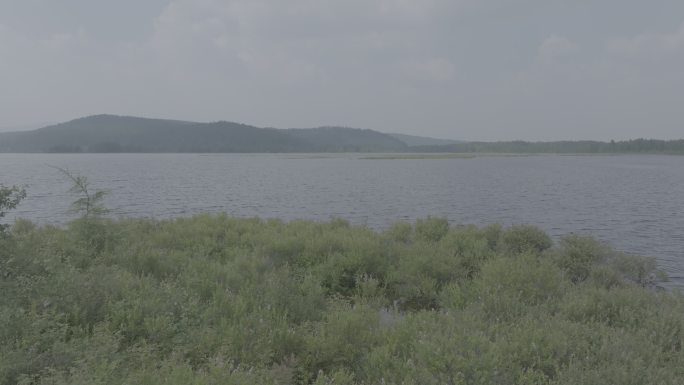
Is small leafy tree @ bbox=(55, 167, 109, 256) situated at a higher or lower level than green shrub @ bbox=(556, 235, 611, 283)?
higher

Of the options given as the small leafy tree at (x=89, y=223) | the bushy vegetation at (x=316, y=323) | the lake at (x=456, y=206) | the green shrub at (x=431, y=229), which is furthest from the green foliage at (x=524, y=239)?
the small leafy tree at (x=89, y=223)

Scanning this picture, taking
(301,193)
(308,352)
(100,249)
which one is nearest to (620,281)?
(308,352)

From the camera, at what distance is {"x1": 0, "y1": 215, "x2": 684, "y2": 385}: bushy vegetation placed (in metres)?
4.90

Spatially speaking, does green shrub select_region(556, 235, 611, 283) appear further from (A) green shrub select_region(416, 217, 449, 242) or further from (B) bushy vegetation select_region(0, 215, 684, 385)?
(A) green shrub select_region(416, 217, 449, 242)

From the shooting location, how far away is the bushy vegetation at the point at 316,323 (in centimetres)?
490

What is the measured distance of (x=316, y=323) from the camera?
23.3 feet

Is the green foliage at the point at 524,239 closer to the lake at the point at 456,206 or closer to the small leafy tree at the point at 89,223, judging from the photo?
the lake at the point at 456,206

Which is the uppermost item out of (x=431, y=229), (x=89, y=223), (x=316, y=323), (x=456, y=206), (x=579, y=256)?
(x=89, y=223)

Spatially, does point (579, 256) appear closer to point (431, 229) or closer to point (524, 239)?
point (524, 239)

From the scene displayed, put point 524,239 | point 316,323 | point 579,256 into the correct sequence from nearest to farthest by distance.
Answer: point 316,323 < point 579,256 < point 524,239

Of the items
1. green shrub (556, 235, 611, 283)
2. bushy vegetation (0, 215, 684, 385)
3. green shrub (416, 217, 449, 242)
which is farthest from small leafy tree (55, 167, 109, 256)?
green shrub (556, 235, 611, 283)

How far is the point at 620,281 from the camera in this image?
11539 millimetres

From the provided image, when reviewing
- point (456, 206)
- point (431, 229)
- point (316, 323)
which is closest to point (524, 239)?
point (431, 229)

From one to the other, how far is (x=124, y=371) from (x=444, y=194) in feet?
127
